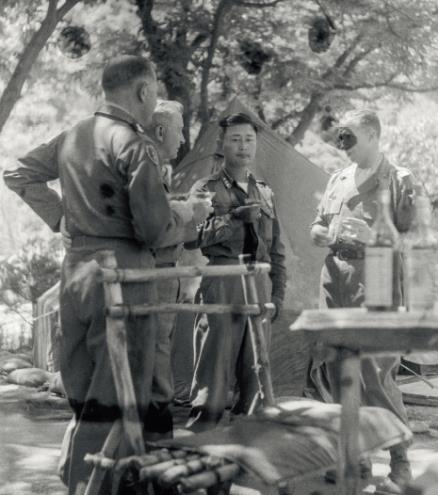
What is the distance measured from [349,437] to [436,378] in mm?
5928

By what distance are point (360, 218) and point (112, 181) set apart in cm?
164

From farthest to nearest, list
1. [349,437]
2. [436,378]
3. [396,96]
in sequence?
[396,96]
[436,378]
[349,437]

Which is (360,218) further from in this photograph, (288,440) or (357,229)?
(288,440)

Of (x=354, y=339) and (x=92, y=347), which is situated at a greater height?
(x=354, y=339)

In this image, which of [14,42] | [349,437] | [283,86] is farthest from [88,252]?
[14,42]

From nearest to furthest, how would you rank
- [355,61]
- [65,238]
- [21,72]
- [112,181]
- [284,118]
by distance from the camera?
[112,181], [65,238], [21,72], [355,61], [284,118]

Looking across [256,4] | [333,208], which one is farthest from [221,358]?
[256,4]

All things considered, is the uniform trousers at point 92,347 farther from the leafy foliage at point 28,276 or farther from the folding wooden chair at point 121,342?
the leafy foliage at point 28,276

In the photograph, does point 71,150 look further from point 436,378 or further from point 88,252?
point 436,378

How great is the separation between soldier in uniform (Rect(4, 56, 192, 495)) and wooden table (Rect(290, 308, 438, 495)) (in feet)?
2.73

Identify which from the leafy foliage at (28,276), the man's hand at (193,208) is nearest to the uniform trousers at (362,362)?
the man's hand at (193,208)

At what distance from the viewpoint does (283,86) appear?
11.5 m

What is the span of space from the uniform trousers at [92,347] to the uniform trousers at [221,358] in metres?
1.34

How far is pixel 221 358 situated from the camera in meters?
5.23
